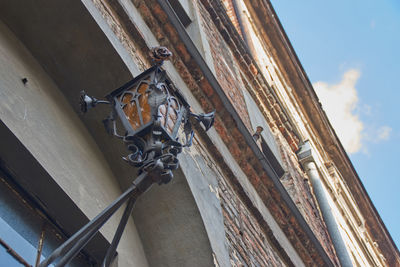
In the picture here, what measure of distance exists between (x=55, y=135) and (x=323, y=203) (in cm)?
676

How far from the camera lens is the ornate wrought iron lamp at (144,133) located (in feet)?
8.57

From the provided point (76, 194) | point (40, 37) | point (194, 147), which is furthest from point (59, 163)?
point (194, 147)

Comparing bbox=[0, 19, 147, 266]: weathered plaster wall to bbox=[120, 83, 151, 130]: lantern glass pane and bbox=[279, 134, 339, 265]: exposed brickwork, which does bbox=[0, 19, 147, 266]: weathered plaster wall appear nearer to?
bbox=[120, 83, 151, 130]: lantern glass pane

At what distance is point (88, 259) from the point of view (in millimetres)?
3607

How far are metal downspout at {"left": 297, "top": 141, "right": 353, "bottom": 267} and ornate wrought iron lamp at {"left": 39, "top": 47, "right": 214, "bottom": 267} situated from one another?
645 cm

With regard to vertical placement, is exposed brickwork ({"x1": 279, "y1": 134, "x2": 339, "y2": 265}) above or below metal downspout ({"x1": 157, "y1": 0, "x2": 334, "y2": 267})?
below

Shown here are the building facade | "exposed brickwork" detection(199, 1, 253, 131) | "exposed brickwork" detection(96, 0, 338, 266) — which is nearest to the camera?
the building facade

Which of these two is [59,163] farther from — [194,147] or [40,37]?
[194,147]

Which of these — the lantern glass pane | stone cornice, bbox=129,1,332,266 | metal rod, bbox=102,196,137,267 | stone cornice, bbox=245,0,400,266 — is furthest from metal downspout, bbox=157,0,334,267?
stone cornice, bbox=245,0,400,266

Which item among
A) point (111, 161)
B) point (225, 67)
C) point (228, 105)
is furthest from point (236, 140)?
point (225, 67)

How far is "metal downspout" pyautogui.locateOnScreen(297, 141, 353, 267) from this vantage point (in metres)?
9.12

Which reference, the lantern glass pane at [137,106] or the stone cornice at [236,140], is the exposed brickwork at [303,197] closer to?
the stone cornice at [236,140]

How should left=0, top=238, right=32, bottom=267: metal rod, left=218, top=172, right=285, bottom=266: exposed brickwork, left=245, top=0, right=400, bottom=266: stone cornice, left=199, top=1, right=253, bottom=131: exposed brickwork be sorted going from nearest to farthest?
left=0, top=238, right=32, bottom=267: metal rod
left=218, top=172, right=285, bottom=266: exposed brickwork
left=199, top=1, right=253, bottom=131: exposed brickwork
left=245, top=0, right=400, bottom=266: stone cornice

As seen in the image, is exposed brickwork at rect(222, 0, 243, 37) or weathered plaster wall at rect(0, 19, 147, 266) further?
exposed brickwork at rect(222, 0, 243, 37)
